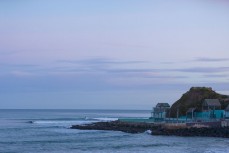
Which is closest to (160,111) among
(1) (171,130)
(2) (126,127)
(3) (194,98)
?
(3) (194,98)

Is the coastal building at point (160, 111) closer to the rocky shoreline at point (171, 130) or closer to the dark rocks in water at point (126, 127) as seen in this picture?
the dark rocks in water at point (126, 127)

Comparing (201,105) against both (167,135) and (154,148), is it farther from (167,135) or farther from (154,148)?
(154,148)

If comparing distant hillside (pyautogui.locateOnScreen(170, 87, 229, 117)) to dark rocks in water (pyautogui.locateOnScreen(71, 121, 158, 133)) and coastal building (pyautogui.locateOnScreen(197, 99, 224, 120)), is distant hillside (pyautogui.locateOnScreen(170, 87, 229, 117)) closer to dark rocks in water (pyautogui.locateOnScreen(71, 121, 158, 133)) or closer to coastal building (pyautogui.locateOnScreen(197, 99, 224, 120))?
coastal building (pyautogui.locateOnScreen(197, 99, 224, 120))

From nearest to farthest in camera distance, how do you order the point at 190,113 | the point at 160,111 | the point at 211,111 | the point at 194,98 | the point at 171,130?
the point at 171,130 < the point at 211,111 < the point at 190,113 < the point at 160,111 < the point at 194,98

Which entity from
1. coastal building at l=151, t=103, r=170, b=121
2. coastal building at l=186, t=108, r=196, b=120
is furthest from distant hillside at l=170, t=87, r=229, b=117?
coastal building at l=151, t=103, r=170, b=121

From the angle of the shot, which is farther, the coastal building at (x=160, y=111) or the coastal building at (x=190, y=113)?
the coastal building at (x=160, y=111)

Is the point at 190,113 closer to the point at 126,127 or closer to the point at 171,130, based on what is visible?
the point at 126,127

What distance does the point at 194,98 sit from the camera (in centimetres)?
7262

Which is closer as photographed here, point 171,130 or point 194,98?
point 171,130

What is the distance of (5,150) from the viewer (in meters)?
37.8

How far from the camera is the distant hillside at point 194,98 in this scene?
71.2 meters

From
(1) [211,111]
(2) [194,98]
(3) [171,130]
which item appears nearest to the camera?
(3) [171,130]

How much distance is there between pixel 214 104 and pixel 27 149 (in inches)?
1240

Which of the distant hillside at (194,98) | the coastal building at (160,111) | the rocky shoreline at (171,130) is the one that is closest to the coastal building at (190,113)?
the distant hillside at (194,98)
